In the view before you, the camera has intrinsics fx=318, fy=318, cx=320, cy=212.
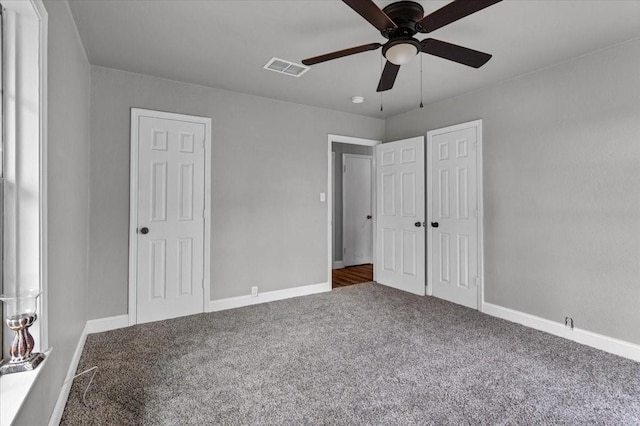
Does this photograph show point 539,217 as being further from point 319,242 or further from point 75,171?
point 75,171

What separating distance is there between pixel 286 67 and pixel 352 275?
3531 mm

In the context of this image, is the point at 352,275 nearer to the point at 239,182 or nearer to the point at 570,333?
the point at 239,182

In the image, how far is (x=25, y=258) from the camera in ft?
4.63

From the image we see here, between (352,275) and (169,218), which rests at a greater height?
(169,218)

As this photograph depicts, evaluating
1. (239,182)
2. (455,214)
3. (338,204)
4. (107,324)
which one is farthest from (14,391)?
(338,204)

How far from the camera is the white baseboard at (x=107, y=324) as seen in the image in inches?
115

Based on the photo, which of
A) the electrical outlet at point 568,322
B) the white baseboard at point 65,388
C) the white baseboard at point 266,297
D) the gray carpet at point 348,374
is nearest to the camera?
the white baseboard at point 65,388

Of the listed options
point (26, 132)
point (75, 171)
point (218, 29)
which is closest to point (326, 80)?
point (218, 29)

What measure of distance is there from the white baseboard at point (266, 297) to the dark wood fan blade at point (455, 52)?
3037 millimetres

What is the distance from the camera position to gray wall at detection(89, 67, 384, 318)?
9.83 feet

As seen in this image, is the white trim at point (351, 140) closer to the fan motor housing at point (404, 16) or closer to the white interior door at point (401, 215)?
the white interior door at point (401, 215)

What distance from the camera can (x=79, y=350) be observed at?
2.47 meters

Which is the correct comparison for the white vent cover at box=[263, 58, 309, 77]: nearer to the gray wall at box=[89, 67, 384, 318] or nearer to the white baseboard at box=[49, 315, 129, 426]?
the gray wall at box=[89, 67, 384, 318]

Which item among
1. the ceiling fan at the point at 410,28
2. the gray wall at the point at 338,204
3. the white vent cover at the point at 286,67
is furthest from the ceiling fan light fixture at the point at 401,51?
the gray wall at the point at 338,204
